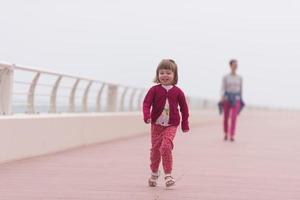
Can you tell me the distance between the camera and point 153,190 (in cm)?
872

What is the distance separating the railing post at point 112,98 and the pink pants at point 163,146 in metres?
11.2

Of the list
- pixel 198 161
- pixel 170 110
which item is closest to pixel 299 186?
pixel 170 110

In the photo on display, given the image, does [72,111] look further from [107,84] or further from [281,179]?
[281,179]

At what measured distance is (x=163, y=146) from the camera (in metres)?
9.03

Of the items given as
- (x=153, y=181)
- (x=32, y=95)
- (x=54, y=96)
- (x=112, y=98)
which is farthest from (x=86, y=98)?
(x=153, y=181)

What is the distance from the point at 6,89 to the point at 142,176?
8.67 feet

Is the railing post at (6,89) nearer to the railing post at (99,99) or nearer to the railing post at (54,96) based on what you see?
the railing post at (54,96)

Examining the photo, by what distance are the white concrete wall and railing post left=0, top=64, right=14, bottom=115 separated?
0.50 ft

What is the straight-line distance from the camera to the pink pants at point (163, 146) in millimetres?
9039

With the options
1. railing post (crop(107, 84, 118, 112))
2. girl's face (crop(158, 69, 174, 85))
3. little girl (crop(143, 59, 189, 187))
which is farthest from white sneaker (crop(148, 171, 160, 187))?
railing post (crop(107, 84, 118, 112))

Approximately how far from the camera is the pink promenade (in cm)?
830

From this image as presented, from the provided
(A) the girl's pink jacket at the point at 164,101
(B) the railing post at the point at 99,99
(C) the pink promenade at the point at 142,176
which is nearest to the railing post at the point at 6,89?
(C) the pink promenade at the point at 142,176

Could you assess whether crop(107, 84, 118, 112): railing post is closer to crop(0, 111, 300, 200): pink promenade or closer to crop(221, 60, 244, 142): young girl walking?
crop(221, 60, 244, 142): young girl walking

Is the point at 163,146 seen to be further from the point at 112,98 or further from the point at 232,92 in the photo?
the point at 112,98
